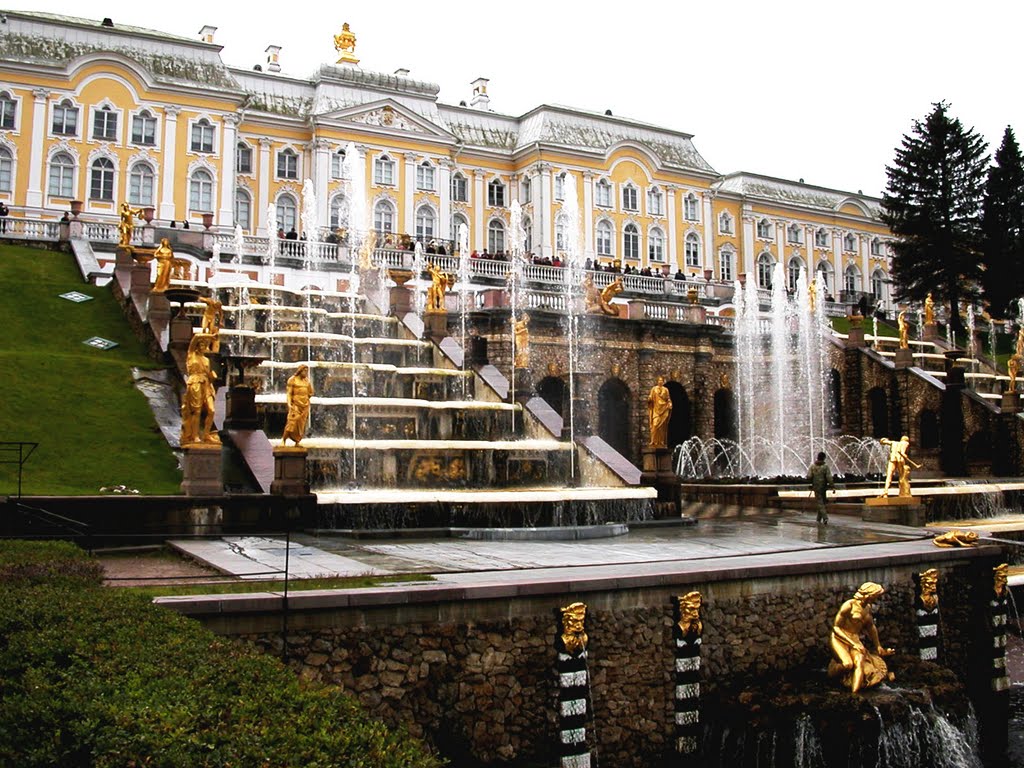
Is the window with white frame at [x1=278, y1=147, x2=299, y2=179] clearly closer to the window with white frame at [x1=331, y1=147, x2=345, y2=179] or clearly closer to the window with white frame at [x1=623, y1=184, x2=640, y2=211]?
the window with white frame at [x1=331, y1=147, x2=345, y2=179]

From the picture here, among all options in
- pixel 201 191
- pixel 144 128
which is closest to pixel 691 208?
pixel 201 191

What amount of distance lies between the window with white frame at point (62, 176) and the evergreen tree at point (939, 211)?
48786 mm

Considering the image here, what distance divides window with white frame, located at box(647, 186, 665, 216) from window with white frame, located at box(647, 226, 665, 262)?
121cm

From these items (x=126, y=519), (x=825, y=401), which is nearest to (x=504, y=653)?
(x=126, y=519)

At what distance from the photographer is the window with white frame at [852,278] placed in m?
89.2

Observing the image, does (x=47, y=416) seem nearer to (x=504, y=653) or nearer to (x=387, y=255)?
(x=504, y=653)

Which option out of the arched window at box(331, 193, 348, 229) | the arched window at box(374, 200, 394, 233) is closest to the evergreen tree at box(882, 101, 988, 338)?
the arched window at box(374, 200, 394, 233)

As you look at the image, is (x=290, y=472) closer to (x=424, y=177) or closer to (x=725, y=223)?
(x=424, y=177)

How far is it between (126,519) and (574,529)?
7.63m

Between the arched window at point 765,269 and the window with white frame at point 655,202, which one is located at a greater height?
the window with white frame at point 655,202

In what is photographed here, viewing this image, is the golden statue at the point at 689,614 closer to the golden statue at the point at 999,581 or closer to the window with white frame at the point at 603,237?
the golden statue at the point at 999,581

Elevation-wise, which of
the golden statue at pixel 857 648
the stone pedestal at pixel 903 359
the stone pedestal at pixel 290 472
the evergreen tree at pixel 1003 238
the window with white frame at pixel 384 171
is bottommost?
the golden statue at pixel 857 648

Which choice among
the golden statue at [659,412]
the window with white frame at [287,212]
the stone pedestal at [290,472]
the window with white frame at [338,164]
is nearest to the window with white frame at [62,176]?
the window with white frame at [287,212]

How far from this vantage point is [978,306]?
6400cm
